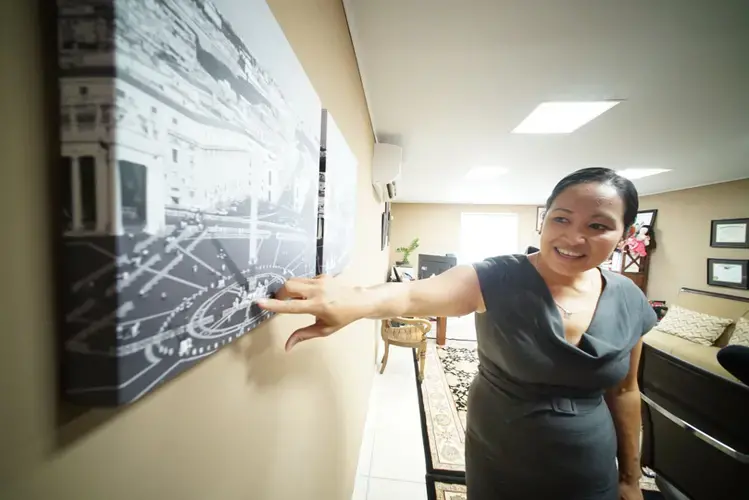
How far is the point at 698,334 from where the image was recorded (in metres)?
2.92

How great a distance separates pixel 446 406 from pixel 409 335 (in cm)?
68

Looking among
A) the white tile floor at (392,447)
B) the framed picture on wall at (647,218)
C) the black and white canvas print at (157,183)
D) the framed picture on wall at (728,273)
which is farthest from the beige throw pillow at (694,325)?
the black and white canvas print at (157,183)

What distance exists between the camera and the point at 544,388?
2.34 ft

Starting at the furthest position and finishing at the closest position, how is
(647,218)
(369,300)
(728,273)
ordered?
(647,218) → (728,273) → (369,300)

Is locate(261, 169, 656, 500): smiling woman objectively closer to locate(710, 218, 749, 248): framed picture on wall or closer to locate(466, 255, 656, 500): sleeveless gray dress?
locate(466, 255, 656, 500): sleeveless gray dress

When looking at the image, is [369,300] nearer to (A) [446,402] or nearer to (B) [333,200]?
(B) [333,200]

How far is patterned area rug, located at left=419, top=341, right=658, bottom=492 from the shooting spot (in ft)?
5.56

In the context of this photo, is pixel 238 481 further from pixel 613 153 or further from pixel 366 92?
pixel 613 153

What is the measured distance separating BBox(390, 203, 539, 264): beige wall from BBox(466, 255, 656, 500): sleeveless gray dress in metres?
5.52

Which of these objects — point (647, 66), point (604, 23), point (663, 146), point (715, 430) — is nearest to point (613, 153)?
point (663, 146)

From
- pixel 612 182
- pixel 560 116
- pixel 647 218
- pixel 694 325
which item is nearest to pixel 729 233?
pixel 647 218

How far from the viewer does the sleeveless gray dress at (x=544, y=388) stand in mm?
690

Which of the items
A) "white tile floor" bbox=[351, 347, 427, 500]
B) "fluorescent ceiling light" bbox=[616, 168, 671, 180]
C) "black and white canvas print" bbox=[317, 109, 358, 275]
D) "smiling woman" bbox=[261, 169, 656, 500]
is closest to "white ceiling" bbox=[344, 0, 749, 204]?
"fluorescent ceiling light" bbox=[616, 168, 671, 180]

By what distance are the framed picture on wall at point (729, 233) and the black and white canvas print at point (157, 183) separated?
18.8ft
